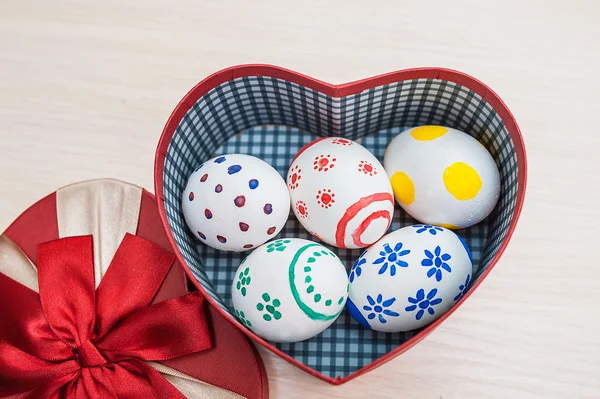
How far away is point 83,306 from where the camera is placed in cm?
64

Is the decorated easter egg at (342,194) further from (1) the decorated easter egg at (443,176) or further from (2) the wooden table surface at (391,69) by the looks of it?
(2) the wooden table surface at (391,69)

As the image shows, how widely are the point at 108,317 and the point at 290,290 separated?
206 mm

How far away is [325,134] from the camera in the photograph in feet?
2.25

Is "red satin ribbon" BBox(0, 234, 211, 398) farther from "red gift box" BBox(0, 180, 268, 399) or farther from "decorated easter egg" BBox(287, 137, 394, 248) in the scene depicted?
"decorated easter egg" BBox(287, 137, 394, 248)

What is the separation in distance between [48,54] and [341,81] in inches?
14.5

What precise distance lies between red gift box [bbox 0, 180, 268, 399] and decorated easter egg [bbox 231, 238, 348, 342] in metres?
0.07

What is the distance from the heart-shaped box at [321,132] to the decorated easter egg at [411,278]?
28 mm

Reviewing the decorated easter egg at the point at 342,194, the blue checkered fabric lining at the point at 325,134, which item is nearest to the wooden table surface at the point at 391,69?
the blue checkered fabric lining at the point at 325,134

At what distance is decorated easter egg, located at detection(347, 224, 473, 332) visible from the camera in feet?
1.91

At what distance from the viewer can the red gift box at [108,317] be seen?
2.07 ft

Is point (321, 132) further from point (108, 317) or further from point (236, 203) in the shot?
point (108, 317)

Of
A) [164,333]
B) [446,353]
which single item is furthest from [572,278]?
[164,333]

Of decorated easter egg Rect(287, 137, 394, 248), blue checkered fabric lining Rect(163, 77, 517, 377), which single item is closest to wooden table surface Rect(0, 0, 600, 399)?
blue checkered fabric lining Rect(163, 77, 517, 377)

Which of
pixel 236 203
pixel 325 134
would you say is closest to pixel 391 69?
pixel 325 134
